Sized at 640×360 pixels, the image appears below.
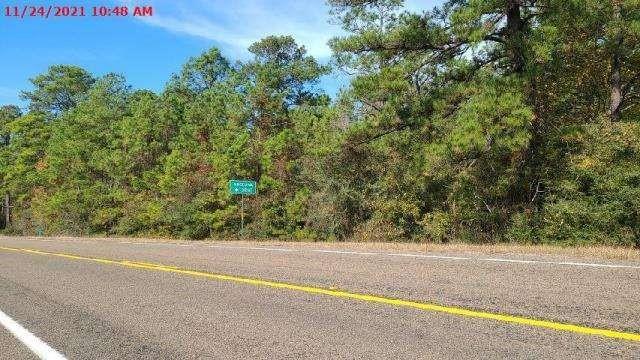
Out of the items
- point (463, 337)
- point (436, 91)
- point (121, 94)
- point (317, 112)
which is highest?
point (121, 94)

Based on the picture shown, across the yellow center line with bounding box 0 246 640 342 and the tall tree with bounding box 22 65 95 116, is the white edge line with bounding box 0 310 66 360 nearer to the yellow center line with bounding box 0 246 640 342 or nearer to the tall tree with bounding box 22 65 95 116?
the yellow center line with bounding box 0 246 640 342

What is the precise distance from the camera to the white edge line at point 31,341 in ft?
17.0

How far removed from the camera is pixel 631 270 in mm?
7992

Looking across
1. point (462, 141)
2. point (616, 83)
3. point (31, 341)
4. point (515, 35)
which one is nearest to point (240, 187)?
point (462, 141)

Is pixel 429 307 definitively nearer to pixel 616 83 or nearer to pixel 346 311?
pixel 346 311

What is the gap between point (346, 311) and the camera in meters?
6.44

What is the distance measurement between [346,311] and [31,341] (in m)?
3.30

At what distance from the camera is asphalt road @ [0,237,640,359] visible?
4.89 metres

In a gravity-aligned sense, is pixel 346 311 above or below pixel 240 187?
below

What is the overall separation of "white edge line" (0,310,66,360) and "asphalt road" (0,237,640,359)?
7cm

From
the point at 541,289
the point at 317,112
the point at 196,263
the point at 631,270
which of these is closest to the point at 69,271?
the point at 196,263

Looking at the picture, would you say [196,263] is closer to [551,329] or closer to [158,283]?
[158,283]

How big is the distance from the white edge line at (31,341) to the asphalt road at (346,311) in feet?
0.24

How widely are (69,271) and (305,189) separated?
24411mm
